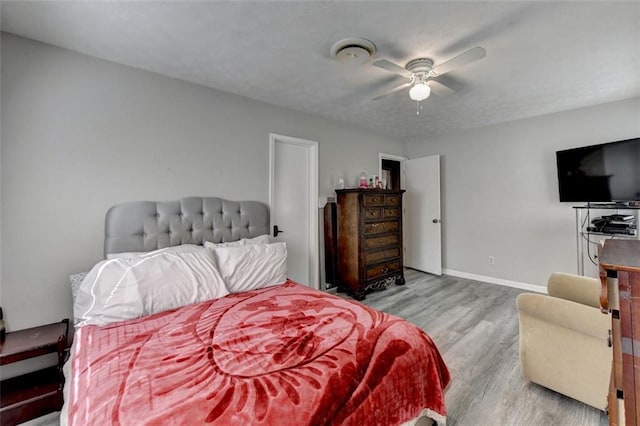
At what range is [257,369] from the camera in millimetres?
1137

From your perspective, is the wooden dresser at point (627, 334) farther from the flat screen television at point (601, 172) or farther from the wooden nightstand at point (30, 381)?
the flat screen television at point (601, 172)

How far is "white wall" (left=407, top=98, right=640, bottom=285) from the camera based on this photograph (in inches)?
136

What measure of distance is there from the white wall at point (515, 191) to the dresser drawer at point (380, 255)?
1.33 meters

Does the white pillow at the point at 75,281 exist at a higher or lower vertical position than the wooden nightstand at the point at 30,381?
higher

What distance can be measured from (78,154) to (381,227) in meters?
3.28

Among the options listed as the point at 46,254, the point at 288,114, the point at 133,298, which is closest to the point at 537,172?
the point at 288,114

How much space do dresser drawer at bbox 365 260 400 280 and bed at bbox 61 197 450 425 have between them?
1575 mm

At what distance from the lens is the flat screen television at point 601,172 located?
9.46 feet

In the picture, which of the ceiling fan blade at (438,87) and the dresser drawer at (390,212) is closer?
the ceiling fan blade at (438,87)

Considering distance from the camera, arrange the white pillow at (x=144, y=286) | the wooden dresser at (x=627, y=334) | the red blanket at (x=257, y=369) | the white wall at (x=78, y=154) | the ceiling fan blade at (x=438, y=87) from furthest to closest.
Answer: the ceiling fan blade at (x=438, y=87) → the white wall at (x=78, y=154) → the white pillow at (x=144, y=286) → the red blanket at (x=257, y=369) → the wooden dresser at (x=627, y=334)

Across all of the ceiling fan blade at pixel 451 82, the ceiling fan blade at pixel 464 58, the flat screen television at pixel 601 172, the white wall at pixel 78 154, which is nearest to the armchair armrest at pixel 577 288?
the flat screen television at pixel 601 172

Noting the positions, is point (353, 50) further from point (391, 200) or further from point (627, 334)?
point (391, 200)

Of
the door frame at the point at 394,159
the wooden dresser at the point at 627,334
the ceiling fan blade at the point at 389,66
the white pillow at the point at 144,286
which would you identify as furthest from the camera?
the door frame at the point at 394,159

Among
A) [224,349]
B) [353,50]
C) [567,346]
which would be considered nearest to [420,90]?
[353,50]
